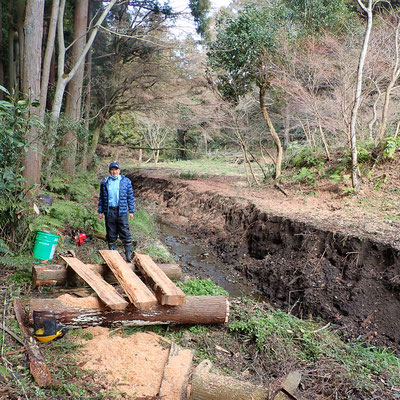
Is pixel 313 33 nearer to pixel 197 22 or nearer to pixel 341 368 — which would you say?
pixel 197 22

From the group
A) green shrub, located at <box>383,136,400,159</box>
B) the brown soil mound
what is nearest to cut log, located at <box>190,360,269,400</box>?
the brown soil mound

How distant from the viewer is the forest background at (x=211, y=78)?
7.29 meters

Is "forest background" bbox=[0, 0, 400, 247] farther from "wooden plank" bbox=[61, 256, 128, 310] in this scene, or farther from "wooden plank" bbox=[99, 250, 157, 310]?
"wooden plank" bbox=[99, 250, 157, 310]

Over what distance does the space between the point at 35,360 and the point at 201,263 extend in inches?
223

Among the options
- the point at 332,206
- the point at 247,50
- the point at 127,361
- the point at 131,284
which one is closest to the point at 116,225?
the point at 131,284

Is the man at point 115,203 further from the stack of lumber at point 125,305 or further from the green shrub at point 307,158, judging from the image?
the green shrub at point 307,158

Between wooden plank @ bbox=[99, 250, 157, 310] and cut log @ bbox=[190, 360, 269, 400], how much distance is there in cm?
104

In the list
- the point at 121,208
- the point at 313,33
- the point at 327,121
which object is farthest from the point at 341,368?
the point at 313,33

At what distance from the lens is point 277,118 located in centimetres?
1535

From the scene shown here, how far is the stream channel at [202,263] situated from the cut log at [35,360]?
4001mm

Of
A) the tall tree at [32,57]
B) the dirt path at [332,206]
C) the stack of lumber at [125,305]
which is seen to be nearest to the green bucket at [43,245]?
the stack of lumber at [125,305]

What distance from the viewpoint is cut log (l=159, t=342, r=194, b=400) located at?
295cm

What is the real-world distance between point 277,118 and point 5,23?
12244 millimetres

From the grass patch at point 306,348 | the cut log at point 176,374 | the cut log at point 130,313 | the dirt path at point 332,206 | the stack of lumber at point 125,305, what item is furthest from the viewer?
the dirt path at point 332,206
